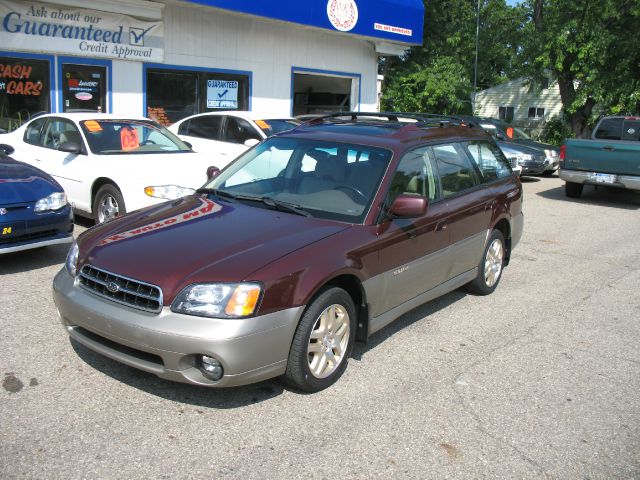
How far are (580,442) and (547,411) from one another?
36 cm

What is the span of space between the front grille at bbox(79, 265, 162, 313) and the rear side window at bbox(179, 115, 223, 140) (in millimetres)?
7713

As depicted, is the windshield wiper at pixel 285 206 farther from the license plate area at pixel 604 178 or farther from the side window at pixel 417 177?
the license plate area at pixel 604 178

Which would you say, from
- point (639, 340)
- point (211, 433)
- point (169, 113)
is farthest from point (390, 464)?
point (169, 113)

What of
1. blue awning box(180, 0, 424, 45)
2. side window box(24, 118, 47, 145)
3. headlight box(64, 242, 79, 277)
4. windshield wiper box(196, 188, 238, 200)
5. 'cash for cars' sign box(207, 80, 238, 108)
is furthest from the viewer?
'cash for cars' sign box(207, 80, 238, 108)

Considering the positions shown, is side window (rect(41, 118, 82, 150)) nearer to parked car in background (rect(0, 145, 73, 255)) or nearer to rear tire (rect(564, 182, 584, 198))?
parked car in background (rect(0, 145, 73, 255))

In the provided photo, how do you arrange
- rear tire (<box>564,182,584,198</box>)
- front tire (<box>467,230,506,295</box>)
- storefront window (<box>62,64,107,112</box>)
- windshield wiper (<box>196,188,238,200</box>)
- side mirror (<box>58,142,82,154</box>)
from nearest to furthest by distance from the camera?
windshield wiper (<box>196,188,238,200</box>) < front tire (<box>467,230,506,295</box>) < side mirror (<box>58,142,82,154</box>) < storefront window (<box>62,64,107,112</box>) < rear tire (<box>564,182,584,198</box>)

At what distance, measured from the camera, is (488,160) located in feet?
20.5

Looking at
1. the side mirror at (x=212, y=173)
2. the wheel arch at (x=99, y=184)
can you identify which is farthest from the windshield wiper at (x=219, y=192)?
the wheel arch at (x=99, y=184)

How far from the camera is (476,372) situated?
176 inches

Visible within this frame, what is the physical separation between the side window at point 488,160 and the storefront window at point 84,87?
9.16 m

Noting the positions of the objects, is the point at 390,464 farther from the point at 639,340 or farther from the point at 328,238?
the point at 639,340

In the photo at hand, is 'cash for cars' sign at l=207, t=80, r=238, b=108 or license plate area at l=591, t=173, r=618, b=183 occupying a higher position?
'cash for cars' sign at l=207, t=80, r=238, b=108

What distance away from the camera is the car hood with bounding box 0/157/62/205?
6152mm

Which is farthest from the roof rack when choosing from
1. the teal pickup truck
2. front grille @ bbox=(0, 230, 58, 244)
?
the teal pickup truck
